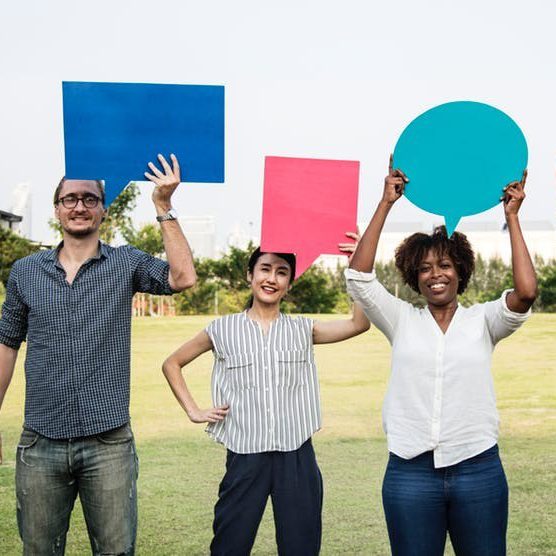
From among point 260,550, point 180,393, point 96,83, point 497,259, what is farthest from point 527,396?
point 497,259

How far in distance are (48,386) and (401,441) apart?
96 cm

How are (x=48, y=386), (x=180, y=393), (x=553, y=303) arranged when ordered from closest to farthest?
(x=48, y=386) < (x=180, y=393) < (x=553, y=303)

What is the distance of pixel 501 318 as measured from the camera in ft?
7.51

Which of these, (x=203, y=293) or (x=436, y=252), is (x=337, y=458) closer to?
(x=436, y=252)

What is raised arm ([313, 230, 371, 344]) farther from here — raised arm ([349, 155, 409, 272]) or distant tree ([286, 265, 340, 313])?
distant tree ([286, 265, 340, 313])

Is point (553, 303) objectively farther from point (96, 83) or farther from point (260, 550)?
point (96, 83)

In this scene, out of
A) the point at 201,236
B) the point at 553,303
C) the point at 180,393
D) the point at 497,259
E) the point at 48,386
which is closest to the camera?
the point at 48,386

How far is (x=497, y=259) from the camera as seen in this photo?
887 inches

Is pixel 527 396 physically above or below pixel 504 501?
below

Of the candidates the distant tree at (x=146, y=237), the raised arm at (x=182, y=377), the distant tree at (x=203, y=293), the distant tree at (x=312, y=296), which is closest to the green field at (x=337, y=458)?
the raised arm at (x=182, y=377)

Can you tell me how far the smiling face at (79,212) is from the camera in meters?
2.47

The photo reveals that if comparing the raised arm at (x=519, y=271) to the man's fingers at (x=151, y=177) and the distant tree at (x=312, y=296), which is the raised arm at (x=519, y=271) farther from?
the distant tree at (x=312, y=296)

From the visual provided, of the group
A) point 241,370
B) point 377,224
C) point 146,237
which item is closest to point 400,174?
point 377,224

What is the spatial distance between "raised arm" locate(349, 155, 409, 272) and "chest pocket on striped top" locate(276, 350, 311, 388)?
43cm
